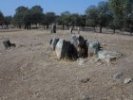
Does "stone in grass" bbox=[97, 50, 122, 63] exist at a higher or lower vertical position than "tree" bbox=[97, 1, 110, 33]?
higher

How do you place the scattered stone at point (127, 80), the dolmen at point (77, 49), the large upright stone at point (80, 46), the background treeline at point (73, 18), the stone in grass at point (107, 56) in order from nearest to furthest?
the scattered stone at point (127, 80) → the stone in grass at point (107, 56) → the dolmen at point (77, 49) → the large upright stone at point (80, 46) → the background treeline at point (73, 18)

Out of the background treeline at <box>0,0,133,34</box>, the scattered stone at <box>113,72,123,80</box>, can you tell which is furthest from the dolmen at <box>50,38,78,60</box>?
the background treeline at <box>0,0,133,34</box>

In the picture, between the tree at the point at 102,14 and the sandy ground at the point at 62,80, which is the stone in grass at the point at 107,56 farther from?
the tree at the point at 102,14

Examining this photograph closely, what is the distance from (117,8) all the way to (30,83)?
39.6ft

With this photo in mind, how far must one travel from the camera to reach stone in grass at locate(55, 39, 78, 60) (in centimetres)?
1633

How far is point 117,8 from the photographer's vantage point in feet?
79.6

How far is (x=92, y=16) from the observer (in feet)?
296

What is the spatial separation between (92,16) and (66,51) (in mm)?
74304

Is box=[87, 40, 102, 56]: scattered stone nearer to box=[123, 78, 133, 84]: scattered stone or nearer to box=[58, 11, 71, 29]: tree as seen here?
box=[123, 78, 133, 84]: scattered stone

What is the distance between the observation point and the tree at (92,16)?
8912 centimetres

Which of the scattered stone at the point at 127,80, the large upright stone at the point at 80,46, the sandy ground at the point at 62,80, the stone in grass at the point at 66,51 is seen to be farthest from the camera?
the large upright stone at the point at 80,46

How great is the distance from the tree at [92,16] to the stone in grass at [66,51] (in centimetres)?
7246

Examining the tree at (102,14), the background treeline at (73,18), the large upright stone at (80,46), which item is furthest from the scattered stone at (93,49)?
the tree at (102,14)

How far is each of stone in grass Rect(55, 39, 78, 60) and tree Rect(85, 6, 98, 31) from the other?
72464 millimetres
